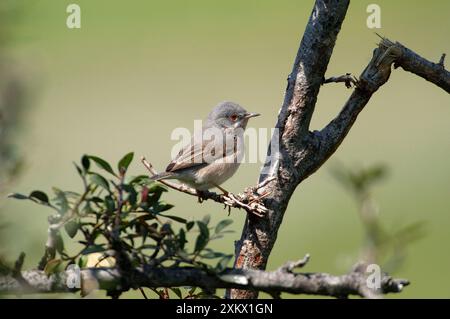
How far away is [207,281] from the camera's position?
1.21 m

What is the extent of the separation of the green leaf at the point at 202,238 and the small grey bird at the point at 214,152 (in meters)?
1.42

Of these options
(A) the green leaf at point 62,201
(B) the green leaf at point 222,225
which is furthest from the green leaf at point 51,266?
(B) the green leaf at point 222,225

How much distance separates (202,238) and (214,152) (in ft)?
6.02

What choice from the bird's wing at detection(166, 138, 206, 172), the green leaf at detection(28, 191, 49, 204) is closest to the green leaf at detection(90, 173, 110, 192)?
the green leaf at detection(28, 191, 49, 204)

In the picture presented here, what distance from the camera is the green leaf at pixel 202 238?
1268 millimetres

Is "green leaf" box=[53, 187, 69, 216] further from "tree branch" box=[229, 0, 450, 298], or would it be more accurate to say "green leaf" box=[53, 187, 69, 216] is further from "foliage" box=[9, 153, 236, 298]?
"tree branch" box=[229, 0, 450, 298]

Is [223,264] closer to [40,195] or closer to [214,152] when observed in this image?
[40,195]

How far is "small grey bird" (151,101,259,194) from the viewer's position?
9.71ft

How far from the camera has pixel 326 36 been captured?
180cm

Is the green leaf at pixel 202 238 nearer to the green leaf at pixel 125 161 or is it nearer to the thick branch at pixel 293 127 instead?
the green leaf at pixel 125 161

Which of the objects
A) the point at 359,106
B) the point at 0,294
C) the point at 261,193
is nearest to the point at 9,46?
the point at 0,294
